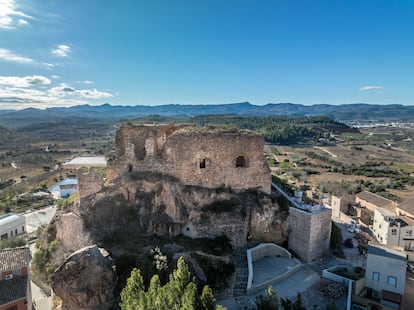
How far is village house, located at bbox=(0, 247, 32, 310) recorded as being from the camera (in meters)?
17.8

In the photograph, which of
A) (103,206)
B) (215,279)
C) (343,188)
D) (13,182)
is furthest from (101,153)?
(215,279)

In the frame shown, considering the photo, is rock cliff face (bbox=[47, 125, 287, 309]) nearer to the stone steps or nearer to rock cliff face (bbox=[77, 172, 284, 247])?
rock cliff face (bbox=[77, 172, 284, 247])

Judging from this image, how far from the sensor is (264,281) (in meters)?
19.2

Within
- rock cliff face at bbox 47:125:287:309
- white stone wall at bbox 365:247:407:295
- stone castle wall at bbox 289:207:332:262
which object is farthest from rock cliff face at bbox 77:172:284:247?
white stone wall at bbox 365:247:407:295

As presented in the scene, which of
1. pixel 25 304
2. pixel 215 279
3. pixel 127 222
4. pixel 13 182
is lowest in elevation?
pixel 13 182

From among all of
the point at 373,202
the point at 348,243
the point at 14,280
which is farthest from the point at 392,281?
the point at 373,202

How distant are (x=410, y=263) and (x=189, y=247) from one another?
75.3 feet

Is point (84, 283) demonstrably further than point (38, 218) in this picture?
No

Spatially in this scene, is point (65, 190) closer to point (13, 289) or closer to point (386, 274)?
point (13, 289)

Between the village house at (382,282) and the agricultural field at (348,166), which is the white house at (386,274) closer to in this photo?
the village house at (382,282)

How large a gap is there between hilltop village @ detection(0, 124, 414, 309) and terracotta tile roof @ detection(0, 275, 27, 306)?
0.12m

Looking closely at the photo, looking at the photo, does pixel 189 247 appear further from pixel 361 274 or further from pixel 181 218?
pixel 361 274

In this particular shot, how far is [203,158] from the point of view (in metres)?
23.5

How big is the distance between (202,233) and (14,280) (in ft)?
39.2
